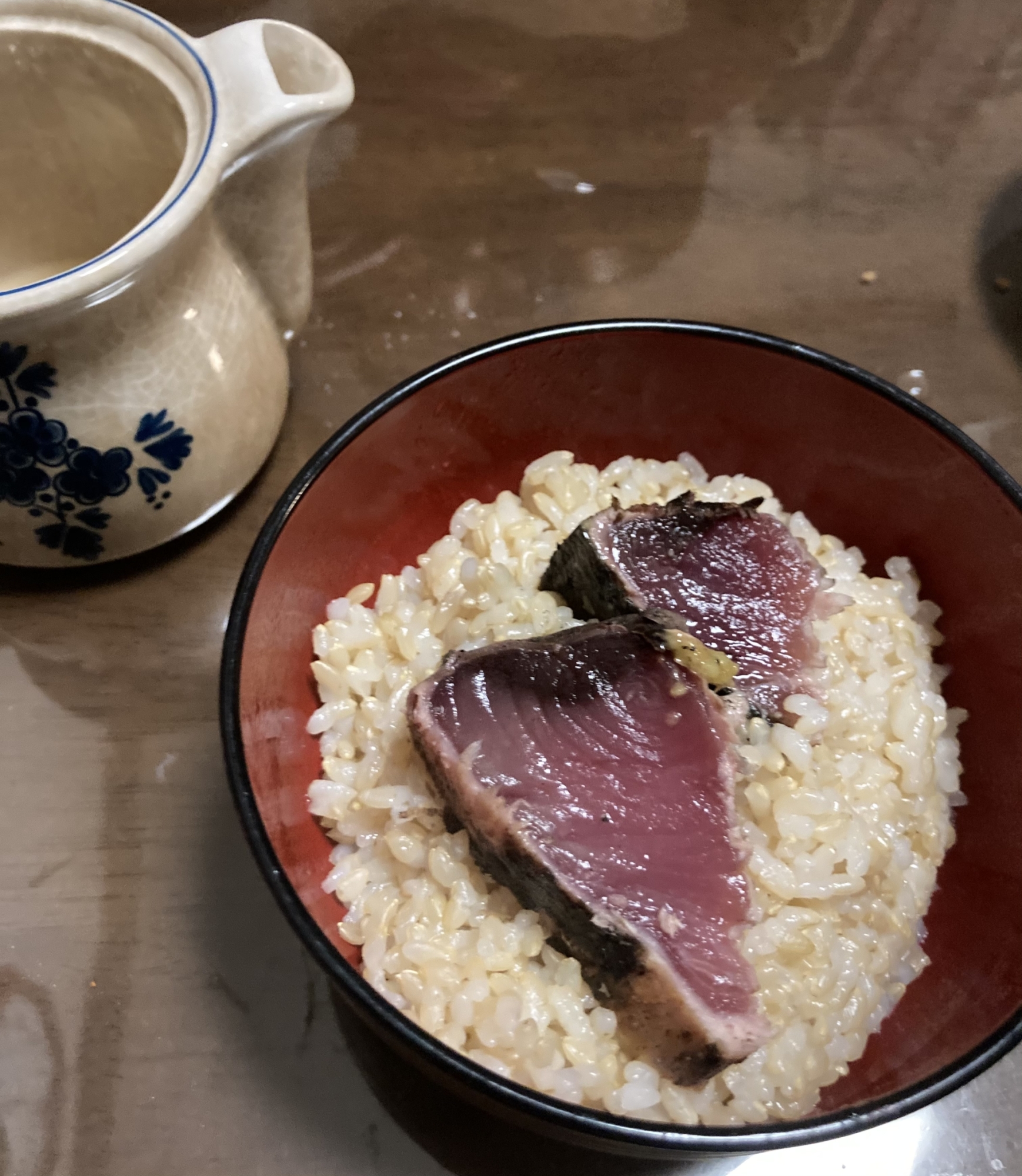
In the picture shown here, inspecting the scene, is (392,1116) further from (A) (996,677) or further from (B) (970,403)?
(B) (970,403)

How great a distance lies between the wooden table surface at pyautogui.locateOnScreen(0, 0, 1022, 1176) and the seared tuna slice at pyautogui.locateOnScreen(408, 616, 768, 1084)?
26 centimetres

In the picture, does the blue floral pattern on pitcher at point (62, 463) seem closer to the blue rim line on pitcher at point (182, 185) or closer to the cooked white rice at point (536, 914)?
the blue rim line on pitcher at point (182, 185)

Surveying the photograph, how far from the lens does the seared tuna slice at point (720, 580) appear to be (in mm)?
1133

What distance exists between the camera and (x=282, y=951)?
1106 mm

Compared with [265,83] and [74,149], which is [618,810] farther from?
[74,149]

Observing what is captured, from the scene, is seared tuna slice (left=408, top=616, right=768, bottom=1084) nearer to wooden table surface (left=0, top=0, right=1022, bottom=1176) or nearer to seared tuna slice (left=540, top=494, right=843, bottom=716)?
seared tuna slice (left=540, top=494, right=843, bottom=716)

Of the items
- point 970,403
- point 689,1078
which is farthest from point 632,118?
point 689,1078

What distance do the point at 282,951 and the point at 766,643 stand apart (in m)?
0.72

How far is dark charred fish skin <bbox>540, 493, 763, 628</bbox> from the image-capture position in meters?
1.13

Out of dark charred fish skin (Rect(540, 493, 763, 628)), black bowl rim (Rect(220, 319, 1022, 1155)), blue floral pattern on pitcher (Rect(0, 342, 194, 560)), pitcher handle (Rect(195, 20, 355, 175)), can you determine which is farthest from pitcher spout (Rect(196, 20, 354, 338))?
dark charred fish skin (Rect(540, 493, 763, 628))

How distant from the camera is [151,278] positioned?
1055 mm

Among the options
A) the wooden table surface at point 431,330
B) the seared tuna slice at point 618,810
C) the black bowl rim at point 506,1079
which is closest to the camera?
the black bowl rim at point 506,1079

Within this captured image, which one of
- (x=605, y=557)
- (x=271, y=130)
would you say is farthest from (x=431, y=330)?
(x=605, y=557)

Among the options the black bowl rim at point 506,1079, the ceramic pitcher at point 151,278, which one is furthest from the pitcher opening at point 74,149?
the black bowl rim at point 506,1079
